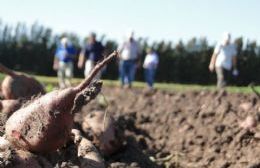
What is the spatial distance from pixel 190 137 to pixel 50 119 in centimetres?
479

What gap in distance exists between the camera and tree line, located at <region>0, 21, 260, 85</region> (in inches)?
1598

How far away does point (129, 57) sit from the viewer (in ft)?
61.7

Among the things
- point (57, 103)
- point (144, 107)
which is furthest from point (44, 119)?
point (144, 107)

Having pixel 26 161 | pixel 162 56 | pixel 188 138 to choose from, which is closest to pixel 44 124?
pixel 26 161

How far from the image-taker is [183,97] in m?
13.5

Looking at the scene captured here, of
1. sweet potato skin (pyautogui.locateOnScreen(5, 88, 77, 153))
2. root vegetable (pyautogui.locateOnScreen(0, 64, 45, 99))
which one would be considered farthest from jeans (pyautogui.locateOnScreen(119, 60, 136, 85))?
sweet potato skin (pyautogui.locateOnScreen(5, 88, 77, 153))

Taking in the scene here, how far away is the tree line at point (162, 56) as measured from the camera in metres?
40.6

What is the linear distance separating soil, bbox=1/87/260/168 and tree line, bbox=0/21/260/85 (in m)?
29.7

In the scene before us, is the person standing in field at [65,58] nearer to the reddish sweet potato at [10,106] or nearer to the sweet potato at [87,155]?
the reddish sweet potato at [10,106]

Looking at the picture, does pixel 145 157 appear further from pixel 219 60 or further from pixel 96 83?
pixel 219 60

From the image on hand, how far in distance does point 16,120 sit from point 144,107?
8488 mm

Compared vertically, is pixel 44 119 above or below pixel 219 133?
above

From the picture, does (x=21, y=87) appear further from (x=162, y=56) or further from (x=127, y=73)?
(x=162, y=56)

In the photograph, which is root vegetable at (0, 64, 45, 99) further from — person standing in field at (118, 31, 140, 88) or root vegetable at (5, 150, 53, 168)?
person standing in field at (118, 31, 140, 88)
